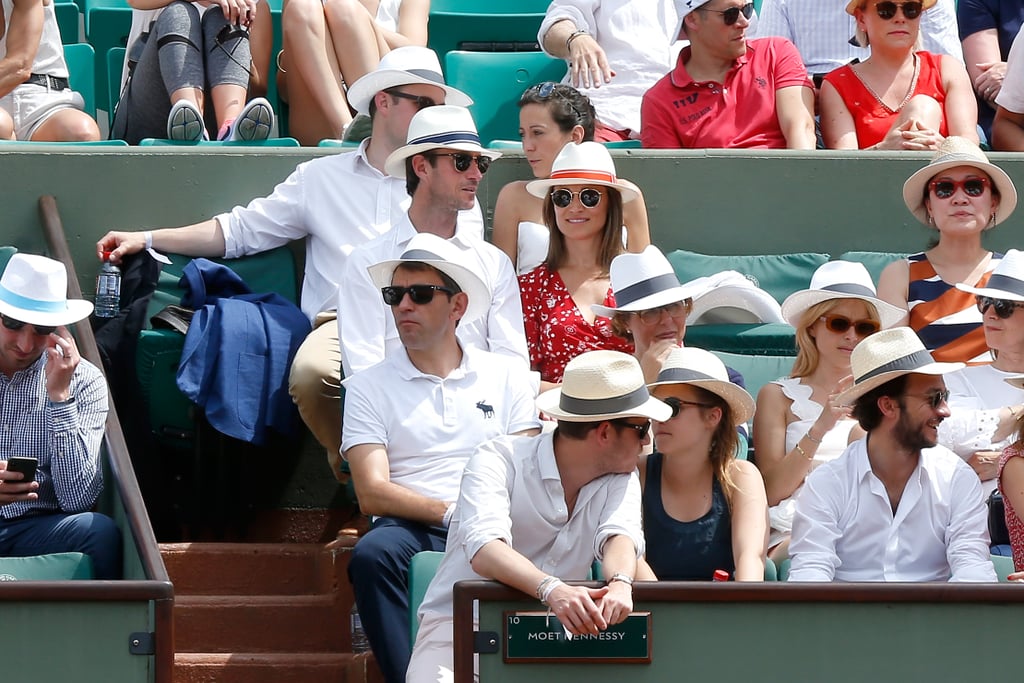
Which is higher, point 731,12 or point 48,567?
point 731,12

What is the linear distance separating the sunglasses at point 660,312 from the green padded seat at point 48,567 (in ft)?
5.77

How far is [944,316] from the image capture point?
5.85 meters

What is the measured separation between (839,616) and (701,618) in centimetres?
31

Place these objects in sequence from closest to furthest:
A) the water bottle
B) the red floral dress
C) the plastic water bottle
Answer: the plastic water bottle < the red floral dress < the water bottle

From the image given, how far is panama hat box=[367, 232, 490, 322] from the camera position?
17.0ft

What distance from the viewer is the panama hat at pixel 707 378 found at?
457cm

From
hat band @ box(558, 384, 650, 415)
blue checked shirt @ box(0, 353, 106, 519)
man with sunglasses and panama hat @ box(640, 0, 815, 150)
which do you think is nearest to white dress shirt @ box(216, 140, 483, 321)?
man with sunglasses and panama hat @ box(640, 0, 815, 150)

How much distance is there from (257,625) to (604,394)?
1.65m

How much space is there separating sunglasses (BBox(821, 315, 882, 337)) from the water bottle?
2325 mm

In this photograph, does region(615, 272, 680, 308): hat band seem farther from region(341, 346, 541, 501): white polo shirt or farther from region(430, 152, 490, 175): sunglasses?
region(430, 152, 490, 175): sunglasses

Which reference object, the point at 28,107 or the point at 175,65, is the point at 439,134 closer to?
the point at 175,65

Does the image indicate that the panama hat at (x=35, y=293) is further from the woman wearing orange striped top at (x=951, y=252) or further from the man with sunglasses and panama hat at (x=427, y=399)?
the woman wearing orange striped top at (x=951, y=252)

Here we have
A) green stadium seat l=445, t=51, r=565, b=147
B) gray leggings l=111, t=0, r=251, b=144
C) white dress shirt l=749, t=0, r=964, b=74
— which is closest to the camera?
gray leggings l=111, t=0, r=251, b=144

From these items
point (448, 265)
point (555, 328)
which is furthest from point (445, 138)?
point (448, 265)
